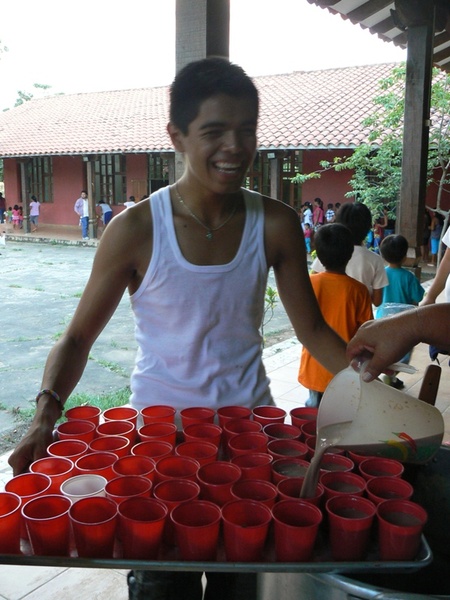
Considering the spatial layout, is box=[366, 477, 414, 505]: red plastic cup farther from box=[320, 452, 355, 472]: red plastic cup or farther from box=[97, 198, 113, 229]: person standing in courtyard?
box=[97, 198, 113, 229]: person standing in courtyard

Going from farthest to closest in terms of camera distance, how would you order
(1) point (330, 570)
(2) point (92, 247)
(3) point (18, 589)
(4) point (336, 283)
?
(2) point (92, 247), (4) point (336, 283), (3) point (18, 589), (1) point (330, 570)

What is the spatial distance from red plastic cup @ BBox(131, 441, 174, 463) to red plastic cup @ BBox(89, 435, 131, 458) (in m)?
0.02

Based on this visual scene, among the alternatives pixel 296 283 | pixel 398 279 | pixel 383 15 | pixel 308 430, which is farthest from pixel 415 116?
pixel 308 430

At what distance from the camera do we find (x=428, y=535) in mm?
1464

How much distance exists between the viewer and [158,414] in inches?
58.4

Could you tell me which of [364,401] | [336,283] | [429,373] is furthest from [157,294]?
[336,283]

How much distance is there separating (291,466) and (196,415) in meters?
0.30

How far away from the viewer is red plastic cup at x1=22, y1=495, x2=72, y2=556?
100 centimetres

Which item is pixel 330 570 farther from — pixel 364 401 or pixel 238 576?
pixel 238 576

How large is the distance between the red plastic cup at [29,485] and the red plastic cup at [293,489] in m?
0.47

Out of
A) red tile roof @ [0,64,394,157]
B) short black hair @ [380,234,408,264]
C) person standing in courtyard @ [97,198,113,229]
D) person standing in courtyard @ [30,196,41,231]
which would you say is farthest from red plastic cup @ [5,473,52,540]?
person standing in courtyard @ [30,196,41,231]

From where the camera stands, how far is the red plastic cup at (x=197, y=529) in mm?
1006

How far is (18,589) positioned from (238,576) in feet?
3.90

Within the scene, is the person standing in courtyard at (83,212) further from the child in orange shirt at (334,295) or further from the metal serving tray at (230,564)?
the metal serving tray at (230,564)
